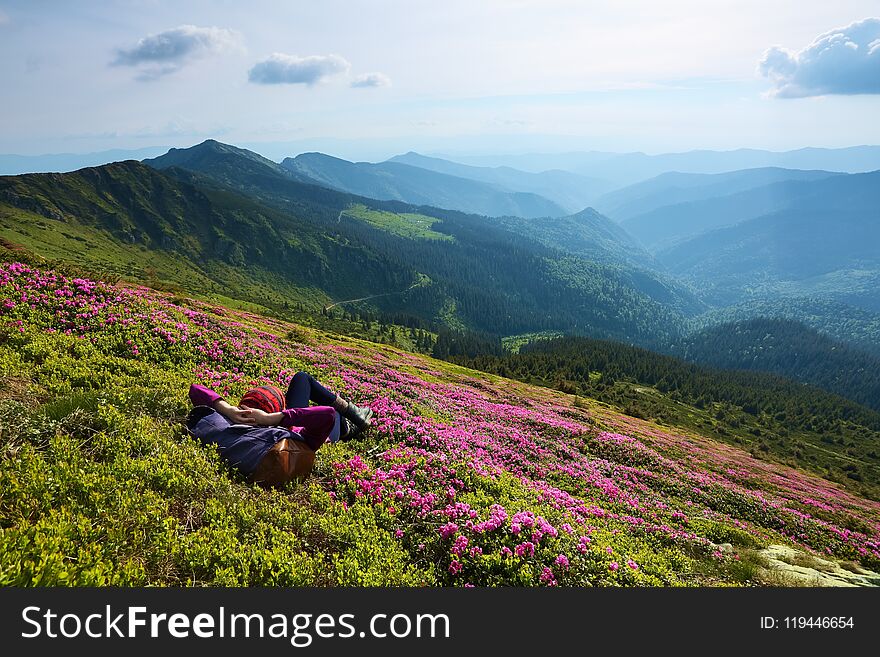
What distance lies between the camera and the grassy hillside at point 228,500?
19.2 feet

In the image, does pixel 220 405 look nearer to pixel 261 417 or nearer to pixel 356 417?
pixel 261 417

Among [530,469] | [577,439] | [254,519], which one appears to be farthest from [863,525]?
[254,519]

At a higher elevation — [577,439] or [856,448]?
[577,439]

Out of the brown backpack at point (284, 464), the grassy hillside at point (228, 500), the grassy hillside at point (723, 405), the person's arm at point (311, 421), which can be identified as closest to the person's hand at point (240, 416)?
the person's arm at point (311, 421)

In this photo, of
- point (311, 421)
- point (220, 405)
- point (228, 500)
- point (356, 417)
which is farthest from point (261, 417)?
point (356, 417)

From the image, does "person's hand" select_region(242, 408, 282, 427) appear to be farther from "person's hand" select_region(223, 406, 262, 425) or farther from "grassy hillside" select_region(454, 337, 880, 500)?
"grassy hillside" select_region(454, 337, 880, 500)

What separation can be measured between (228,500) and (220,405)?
3185mm

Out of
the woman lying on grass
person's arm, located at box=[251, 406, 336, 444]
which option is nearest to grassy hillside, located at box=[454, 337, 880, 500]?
the woman lying on grass

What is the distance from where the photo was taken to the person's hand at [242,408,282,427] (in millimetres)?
9523

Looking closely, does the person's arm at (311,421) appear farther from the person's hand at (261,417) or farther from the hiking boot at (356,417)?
the hiking boot at (356,417)

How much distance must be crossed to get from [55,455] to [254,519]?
3628mm

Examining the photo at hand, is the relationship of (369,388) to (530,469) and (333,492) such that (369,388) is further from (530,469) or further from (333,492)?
(333,492)

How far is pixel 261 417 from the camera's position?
9539 millimetres

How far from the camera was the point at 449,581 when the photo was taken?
7070mm
